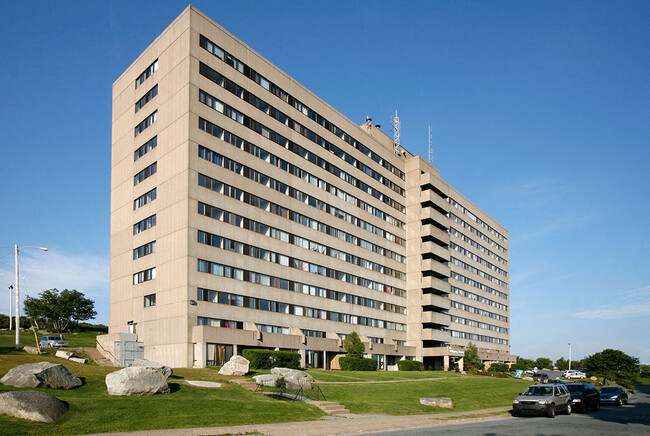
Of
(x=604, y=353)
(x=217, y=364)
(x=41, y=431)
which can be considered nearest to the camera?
(x=41, y=431)

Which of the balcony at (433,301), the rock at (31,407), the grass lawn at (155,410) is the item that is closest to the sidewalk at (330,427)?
the grass lawn at (155,410)

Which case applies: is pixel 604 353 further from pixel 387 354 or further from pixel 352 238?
pixel 352 238

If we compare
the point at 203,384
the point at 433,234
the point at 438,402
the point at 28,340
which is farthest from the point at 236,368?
the point at 433,234

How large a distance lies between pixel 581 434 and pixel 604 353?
2887 inches

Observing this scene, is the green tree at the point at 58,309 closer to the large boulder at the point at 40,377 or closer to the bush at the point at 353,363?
the bush at the point at 353,363

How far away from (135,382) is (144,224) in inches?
1232

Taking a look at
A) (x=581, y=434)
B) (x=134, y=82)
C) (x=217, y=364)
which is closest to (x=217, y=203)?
(x=217, y=364)

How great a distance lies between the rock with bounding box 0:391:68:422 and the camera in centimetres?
1956

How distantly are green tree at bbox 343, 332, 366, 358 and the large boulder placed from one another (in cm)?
4172

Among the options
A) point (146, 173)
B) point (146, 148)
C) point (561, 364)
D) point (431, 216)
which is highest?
point (146, 148)

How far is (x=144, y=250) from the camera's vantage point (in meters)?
54.1

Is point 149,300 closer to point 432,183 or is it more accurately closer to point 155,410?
point 155,410

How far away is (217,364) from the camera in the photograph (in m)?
48.2

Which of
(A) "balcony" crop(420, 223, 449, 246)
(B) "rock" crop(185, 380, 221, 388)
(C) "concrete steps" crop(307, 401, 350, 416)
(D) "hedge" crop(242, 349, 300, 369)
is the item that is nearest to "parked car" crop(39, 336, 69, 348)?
(D) "hedge" crop(242, 349, 300, 369)
